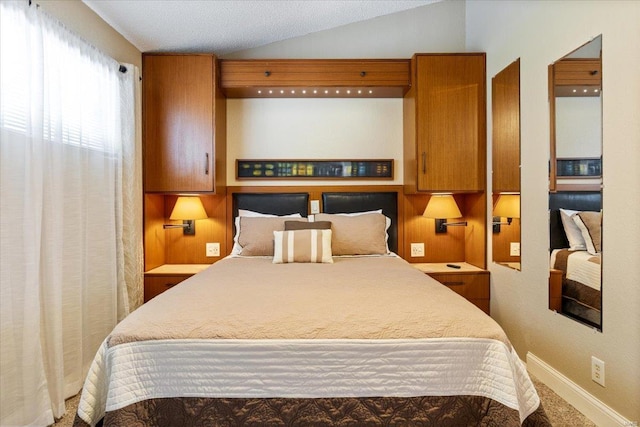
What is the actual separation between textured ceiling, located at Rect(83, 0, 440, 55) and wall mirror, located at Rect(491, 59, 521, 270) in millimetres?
1213

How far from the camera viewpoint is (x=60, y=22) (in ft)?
6.48

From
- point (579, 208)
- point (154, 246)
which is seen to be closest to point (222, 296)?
point (154, 246)

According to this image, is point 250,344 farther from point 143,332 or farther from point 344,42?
point 344,42

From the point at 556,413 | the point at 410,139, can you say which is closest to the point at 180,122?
the point at 410,139

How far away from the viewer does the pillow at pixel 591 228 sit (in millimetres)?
1746

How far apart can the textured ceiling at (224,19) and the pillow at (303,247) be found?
5.71 ft

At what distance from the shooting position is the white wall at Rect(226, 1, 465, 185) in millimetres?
3232

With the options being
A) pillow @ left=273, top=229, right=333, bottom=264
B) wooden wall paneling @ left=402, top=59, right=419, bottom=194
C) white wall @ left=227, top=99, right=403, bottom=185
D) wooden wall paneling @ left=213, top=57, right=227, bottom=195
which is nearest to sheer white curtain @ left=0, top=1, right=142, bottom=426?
wooden wall paneling @ left=213, top=57, right=227, bottom=195

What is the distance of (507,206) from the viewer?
8.52ft

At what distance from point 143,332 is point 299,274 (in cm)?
97

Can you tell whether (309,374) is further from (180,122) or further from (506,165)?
(180,122)

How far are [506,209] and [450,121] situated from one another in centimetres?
88

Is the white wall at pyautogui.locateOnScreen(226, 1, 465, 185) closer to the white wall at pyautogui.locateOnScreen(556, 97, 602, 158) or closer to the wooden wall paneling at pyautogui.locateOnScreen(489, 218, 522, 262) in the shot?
the wooden wall paneling at pyautogui.locateOnScreen(489, 218, 522, 262)

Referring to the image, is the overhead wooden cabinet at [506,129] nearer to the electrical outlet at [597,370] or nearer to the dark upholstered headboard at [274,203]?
the electrical outlet at [597,370]
